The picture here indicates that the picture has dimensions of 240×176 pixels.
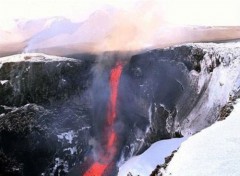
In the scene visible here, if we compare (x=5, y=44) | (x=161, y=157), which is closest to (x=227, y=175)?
(x=161, y=157)

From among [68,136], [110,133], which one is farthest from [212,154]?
[110,133]

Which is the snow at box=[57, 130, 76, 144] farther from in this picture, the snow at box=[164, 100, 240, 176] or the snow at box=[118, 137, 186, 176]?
the snow at box=[164, 100, 240, 176]

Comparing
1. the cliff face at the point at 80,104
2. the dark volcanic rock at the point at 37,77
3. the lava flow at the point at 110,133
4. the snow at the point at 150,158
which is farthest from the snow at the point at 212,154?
the dark volcanic rock at the point at 37,77

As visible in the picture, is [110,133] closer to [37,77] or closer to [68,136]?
[68,136]

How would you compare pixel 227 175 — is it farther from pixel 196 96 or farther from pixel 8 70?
pixel 8 70

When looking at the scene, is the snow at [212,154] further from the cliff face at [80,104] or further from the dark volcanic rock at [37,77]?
the dark volcanic rock at [37,77]

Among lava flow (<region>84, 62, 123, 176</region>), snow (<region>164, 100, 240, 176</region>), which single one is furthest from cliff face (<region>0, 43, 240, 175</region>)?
snow (<region>164, 100, 240, 176</region>)
